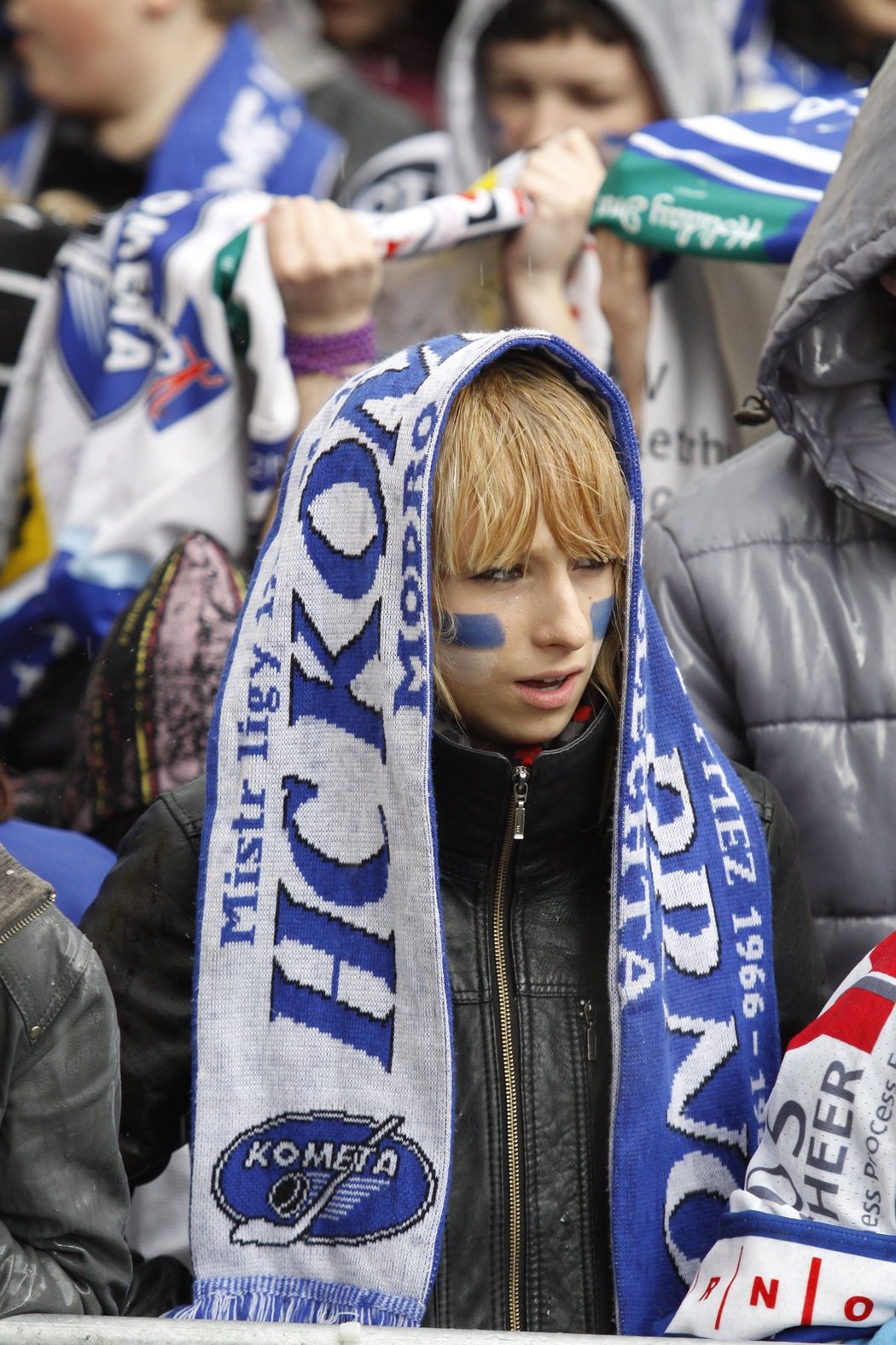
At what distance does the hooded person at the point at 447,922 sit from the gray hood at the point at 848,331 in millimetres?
581

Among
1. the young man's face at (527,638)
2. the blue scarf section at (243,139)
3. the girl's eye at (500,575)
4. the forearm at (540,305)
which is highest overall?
the blue scarf section at (243,139)

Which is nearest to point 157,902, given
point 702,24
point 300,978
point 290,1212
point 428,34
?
point 300,978

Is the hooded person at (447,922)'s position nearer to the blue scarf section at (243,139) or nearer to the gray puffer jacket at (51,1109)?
the gray puffer jacket at (51,1109)

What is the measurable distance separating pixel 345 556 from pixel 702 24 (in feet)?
8.30

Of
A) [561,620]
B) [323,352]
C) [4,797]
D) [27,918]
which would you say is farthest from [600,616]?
[323,352]

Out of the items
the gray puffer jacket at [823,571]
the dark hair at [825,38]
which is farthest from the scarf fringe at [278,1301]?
the dark hair at [825,38]

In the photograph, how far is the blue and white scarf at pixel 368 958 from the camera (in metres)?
1.72

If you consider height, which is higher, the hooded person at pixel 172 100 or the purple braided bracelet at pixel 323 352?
the hooded person at pixel 172 100

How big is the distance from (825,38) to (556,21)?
165cm

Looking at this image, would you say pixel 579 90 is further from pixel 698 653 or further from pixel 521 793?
pixel 521 793

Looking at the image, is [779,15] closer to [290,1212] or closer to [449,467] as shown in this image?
[449,467]

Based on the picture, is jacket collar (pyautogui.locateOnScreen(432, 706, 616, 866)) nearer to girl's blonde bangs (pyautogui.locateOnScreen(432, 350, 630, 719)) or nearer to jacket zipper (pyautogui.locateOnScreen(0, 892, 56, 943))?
girl's blonde bangs (pyautogui.locateOnScreen(432, 350, 630, 719))

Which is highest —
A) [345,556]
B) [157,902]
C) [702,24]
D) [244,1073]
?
[702,24]

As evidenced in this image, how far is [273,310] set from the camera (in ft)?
9.64
